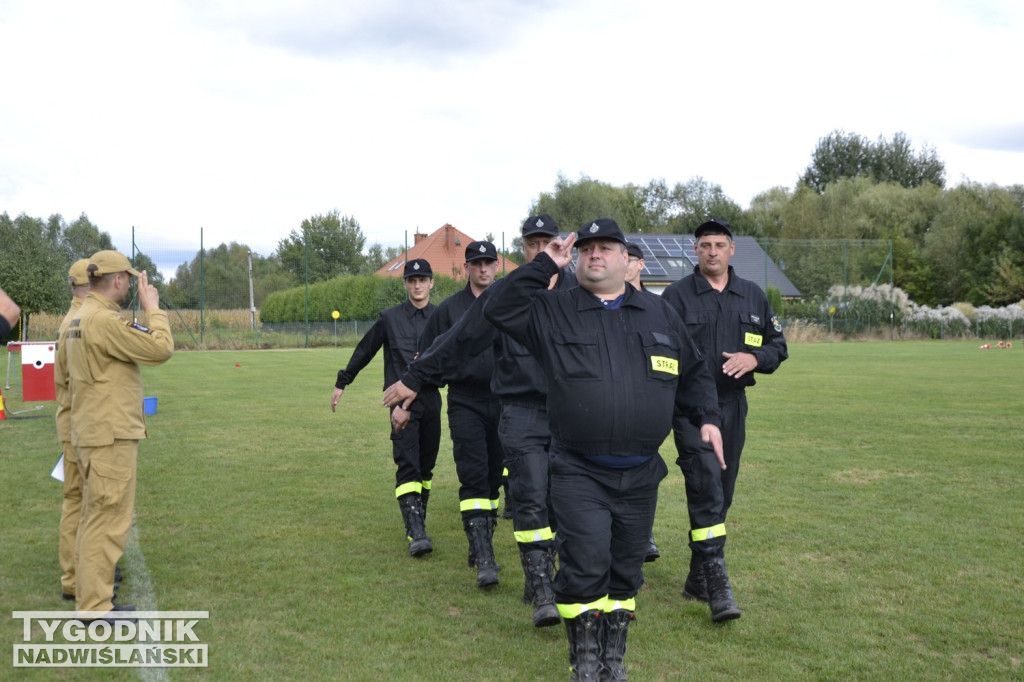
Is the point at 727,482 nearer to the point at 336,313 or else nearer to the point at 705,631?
the point at 705,631

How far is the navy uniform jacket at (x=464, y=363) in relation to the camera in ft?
20.0

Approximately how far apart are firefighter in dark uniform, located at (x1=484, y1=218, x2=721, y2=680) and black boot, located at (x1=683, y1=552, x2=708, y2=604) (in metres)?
1.33

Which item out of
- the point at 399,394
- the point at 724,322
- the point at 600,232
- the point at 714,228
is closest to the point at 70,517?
the point at 399,394

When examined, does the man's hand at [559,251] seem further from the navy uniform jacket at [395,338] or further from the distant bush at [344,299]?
the distant bush at [344,299]

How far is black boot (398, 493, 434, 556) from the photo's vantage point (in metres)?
6.48

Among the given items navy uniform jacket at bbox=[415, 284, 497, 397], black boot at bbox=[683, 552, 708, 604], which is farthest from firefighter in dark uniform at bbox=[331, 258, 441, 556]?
black boot at bbox=[683, 552, 708, 604]

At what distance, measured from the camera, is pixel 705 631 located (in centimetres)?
488

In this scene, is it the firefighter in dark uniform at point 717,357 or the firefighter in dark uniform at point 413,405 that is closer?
the firefighter in dark uniform at point 717,357

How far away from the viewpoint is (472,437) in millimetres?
6227

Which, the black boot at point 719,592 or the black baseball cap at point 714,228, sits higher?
the black baseball cap at point 714,228

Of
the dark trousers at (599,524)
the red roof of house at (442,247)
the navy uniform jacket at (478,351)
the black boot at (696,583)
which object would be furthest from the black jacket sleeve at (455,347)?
the red roof of house at (442,247)

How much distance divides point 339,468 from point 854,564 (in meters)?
5.88

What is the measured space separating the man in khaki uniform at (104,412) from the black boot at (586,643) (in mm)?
2651

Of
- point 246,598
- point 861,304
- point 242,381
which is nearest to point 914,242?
point 861,304
